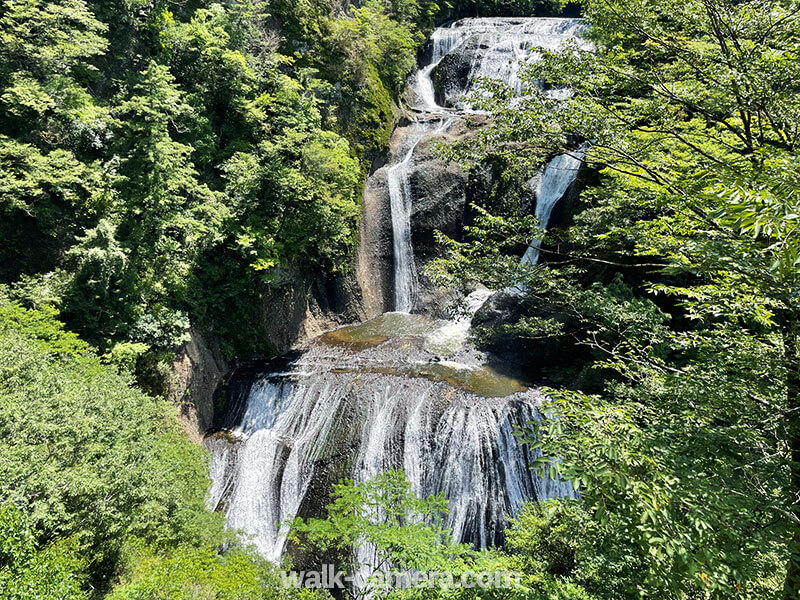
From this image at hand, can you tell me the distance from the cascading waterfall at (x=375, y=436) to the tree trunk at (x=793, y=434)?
551 centimetres

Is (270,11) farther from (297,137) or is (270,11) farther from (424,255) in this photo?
(424,255)

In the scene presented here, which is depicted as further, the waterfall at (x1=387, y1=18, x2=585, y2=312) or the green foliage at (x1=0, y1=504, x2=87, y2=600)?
the waterfall at (x1=387, y1=18, x2=585, y2=312)

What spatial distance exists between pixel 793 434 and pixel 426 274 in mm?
6141

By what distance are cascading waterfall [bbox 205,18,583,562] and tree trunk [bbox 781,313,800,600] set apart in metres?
5.51

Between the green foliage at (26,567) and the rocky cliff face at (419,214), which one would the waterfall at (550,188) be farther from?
the green foliage at (26,567)

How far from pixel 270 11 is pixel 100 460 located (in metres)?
17.6

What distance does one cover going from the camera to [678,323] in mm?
10695

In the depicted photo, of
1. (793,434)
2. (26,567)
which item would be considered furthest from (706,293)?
(26,567)

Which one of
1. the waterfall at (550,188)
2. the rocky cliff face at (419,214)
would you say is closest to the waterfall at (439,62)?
the rocky cliff face at (419,214)

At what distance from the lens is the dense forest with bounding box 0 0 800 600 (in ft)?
A: 9.86

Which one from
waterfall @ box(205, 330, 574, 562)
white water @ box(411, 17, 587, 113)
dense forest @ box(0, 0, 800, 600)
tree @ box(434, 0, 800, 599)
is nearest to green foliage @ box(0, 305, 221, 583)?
dense forest @ box(0, 0, 800, 600)

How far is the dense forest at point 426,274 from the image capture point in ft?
9.86

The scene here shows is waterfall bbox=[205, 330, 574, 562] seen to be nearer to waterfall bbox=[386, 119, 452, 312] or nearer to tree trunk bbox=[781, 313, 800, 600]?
tree trunk bbox=[781, 313, 800, 600]

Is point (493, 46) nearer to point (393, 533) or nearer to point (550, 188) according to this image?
point (550, 188)
